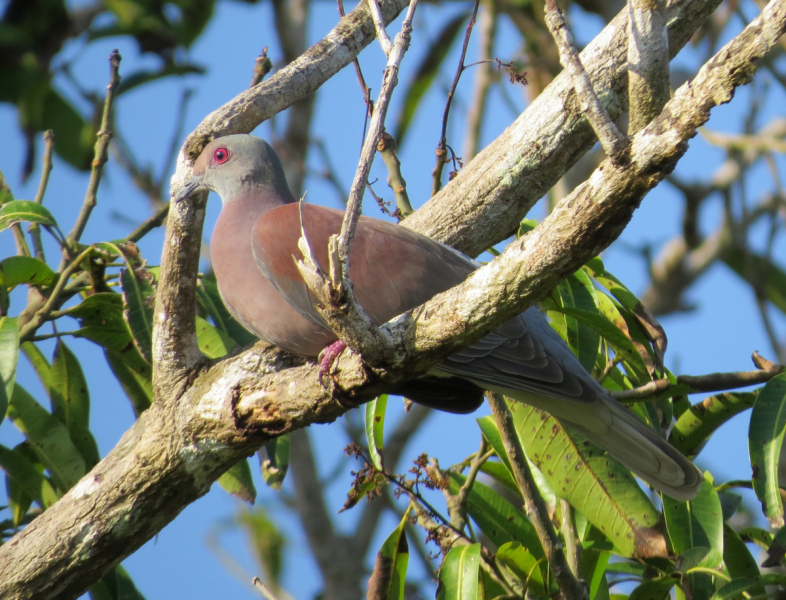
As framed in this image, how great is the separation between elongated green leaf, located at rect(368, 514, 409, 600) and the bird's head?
53.8 inches

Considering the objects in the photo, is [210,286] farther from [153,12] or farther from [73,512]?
[153,12]

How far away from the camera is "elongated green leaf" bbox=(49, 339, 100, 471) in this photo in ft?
10.5

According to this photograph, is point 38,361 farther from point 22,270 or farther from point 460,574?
point 460,574

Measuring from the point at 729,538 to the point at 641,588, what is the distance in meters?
0.44

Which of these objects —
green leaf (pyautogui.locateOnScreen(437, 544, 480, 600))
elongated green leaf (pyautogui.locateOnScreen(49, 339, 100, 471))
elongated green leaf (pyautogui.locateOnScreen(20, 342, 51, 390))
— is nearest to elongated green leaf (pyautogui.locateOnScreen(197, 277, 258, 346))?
elongated green leaf (pyautogui.locateOnScreen(49, 339, 100, 471))

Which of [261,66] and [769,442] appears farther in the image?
[261,66]

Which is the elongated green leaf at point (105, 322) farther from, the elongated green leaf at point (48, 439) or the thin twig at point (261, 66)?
the thin twig at point (261, 66)

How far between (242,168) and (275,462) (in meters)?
1.12

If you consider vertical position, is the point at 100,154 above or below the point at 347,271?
above

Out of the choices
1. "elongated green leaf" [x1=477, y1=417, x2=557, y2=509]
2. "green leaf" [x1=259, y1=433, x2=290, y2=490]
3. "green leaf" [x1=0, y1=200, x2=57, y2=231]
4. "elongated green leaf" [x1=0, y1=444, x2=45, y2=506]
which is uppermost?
"green leaf" [x1=0, y1=200, x2=57, y2=231]

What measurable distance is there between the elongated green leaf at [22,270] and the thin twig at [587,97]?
1916mm

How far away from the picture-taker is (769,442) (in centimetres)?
240

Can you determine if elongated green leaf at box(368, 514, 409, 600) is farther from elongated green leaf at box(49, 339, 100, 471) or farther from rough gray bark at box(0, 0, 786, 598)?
elongated green leaf at box(49, 339, 100, 471)

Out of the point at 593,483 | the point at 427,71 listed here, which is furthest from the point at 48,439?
the point at 427,71
